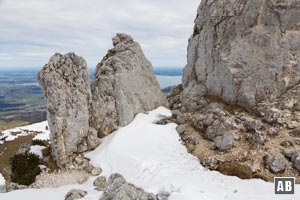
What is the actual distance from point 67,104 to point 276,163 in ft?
59.1

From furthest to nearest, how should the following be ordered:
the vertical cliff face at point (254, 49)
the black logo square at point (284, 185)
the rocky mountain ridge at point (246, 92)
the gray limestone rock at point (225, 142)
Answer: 1. the vertical cliff face at point (254, 49)
2. the gray limestone rock at point (225, 142)
3. the rocky mountain ridge at point (246, 92)
4. the black logo square at point (284, 185)

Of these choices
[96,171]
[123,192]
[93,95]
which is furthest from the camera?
[93,95]

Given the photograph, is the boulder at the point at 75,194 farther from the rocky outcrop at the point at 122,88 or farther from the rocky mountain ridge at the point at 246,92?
the rocky mountain ridge at the point at 246,92

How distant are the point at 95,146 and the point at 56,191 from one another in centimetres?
658

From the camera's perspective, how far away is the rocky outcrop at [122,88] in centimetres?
2895

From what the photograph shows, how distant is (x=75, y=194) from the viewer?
19609 mm

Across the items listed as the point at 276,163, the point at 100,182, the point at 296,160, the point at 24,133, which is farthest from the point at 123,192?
the point at 24,133

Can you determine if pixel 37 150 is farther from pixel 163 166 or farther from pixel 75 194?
pixel 163 166

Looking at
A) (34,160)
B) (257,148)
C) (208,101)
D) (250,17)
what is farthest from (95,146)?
(250,17)

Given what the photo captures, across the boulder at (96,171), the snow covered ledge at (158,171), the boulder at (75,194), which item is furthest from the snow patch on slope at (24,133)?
the boulder at (75,194)

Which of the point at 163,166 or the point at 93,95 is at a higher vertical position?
the point at 93,95

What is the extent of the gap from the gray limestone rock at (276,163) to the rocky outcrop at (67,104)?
1523 centimetres

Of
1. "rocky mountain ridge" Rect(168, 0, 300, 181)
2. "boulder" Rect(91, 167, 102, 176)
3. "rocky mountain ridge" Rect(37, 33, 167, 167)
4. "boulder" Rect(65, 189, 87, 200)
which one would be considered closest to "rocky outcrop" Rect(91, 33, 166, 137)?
"rocky mountain ridge" Rect(37, 33, 167, 167)

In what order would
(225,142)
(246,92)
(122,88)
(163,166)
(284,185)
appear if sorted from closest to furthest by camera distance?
(284,185) < (163,166) < (225,142) < (246,92) < (122,88)
